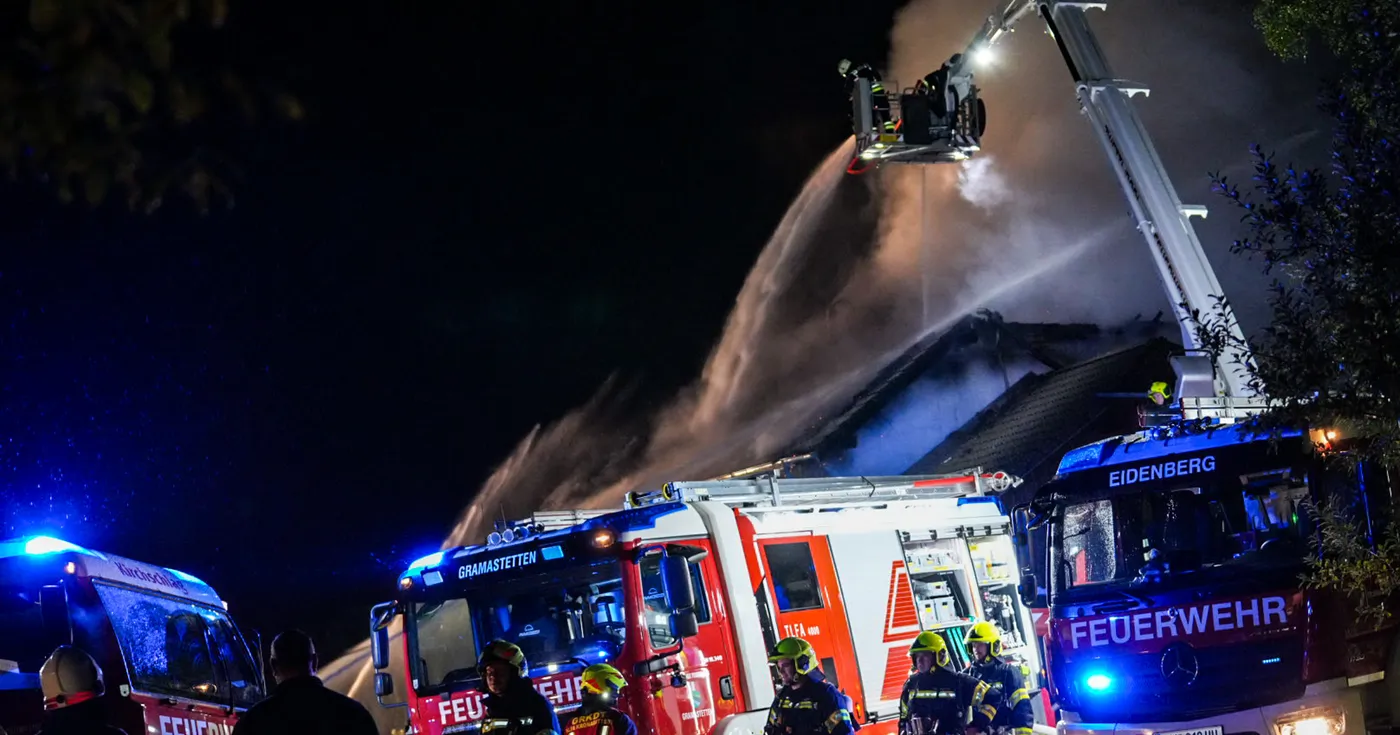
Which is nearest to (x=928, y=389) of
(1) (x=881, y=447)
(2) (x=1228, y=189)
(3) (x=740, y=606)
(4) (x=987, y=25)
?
(1) (x=881, y=447)

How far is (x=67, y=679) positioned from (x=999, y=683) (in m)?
5.99

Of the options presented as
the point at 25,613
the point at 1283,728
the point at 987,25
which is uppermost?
the point at 987,25

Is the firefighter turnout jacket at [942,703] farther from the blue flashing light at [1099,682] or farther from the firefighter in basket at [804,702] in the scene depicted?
the blue flashing light at [1099,682]

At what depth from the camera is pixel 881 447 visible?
3019cm

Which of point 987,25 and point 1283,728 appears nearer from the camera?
point 1283,728


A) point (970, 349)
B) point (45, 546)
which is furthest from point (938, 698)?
point (970, 349)

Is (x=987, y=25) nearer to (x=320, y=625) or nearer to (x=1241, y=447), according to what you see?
(x=1241, y=447)

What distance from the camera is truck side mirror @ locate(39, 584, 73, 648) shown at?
9.12 meters

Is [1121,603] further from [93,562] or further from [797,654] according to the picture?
[93,562]

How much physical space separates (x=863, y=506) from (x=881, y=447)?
59.2 feet

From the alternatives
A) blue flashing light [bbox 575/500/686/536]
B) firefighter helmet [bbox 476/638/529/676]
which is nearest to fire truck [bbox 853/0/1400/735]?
blue flashing light [bbox 575/500/686/536]

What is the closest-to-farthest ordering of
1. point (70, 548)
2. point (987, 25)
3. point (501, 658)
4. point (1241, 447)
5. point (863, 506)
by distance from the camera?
point (501, 658) < point (1241, 447) < point (70, 548) < point (863, 506) < point (987, 25)

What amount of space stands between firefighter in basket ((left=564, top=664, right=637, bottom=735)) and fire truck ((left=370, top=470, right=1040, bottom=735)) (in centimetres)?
165

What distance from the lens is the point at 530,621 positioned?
10430 mm
